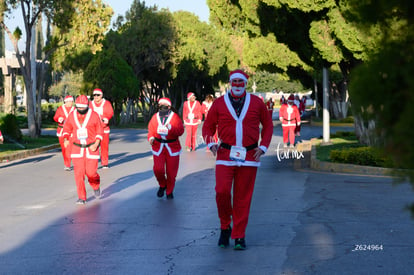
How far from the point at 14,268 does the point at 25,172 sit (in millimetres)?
10274

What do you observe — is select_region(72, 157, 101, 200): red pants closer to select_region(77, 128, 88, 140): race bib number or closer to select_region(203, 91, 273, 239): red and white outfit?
select_region(77, 128, 88, 140): race bib number

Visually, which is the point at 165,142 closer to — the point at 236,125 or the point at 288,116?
the point at 236,125

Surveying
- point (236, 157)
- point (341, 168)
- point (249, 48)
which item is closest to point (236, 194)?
point (236, 157)

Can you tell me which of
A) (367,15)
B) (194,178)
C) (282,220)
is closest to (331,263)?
(282,220)

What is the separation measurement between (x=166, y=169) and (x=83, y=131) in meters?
1.53

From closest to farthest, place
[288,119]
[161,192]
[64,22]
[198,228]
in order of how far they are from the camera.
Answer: [198,228] → [161,192] → [288,119] → [64,22]

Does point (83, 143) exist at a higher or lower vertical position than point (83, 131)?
lower

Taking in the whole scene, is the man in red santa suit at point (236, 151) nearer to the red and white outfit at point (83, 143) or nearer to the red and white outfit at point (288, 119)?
the red and white outfit at point (83, 143)

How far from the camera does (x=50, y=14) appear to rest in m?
28.9

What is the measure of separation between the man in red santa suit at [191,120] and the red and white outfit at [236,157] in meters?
15.2

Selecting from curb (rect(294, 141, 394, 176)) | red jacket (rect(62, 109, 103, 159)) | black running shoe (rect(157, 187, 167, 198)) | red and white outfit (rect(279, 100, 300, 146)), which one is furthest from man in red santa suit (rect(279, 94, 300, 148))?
red jacket (rect(62, 109, 103, 159))

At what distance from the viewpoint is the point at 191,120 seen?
23750 millimetres

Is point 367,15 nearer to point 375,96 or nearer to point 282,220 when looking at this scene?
point 375,96

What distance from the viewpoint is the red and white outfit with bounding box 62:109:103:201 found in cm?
1179
